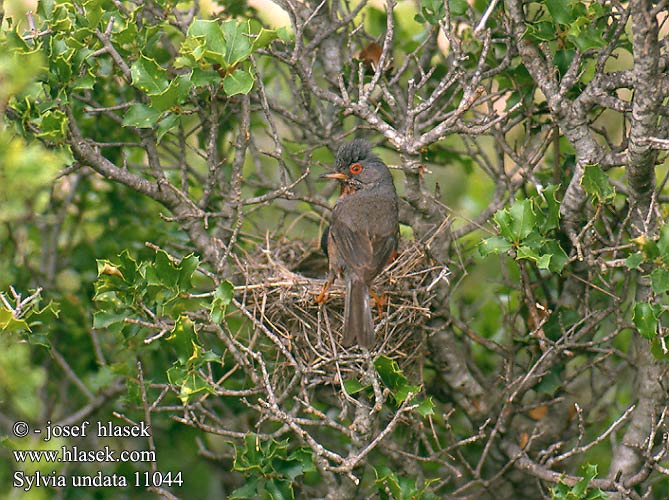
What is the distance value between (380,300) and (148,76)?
2.06 meters

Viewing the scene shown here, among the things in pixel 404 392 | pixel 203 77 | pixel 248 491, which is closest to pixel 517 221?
pixel 404 392

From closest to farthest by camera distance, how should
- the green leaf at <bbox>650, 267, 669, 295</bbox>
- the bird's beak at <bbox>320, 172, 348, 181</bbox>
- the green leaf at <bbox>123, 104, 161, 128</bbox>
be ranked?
1. the green leaf at <bbox>650, 267, 669, 295</bbox>
2. the green leaf at <bbox>123, 104, 161, 128</bbox>
3. the bird's beak at <bbox>320, 172, 348, 181</bbox>

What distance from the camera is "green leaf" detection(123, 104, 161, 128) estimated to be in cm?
489

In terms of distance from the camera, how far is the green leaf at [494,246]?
470cm

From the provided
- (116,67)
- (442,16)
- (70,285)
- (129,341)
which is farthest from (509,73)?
(70,285)

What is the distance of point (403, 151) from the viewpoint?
494cm

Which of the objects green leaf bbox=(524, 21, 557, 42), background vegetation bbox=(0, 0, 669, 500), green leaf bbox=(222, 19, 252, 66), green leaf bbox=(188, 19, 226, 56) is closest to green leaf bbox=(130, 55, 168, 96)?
background vegetation bbox=(0, 0, 669, 500)

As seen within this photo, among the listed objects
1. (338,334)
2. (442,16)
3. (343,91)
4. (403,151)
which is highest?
(442,16)

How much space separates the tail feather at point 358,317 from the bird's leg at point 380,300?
0.12 metres

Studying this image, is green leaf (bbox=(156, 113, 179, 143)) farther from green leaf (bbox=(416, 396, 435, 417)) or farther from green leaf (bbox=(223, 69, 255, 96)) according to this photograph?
green leaf (bbox=(416, 396, 435, 417))

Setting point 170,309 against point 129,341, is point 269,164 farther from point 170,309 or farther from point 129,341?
point 170,309

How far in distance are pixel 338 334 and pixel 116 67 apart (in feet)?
7.02

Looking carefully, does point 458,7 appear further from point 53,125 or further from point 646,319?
point 53,125

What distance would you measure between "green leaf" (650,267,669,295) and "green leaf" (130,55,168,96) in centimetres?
268
